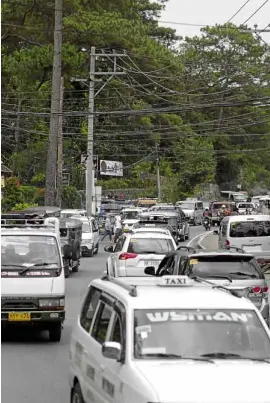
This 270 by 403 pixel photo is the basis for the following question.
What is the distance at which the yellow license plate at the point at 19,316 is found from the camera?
1446 cm

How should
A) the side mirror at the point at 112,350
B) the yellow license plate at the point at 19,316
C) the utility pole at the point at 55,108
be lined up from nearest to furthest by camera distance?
1. the side mirror at the point at 112,350
2. the yellow license plate at the point at 19,316
3. the utility pole at the point at 55,108

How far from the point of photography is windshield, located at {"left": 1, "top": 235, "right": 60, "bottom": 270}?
15227mm

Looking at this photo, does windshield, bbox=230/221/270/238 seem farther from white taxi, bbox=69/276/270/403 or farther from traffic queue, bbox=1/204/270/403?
white taxi, bbox=69/276/270/403

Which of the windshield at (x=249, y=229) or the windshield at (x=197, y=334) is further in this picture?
the windshield at (x=249, y=229)

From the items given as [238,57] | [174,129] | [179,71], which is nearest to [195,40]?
[238,57]

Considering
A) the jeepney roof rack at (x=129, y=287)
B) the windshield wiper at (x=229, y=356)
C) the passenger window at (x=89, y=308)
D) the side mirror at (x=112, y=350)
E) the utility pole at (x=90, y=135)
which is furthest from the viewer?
the utility pole at (x=90, y=135)

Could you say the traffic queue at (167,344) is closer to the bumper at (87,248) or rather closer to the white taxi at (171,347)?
the white taxi at (171,347)

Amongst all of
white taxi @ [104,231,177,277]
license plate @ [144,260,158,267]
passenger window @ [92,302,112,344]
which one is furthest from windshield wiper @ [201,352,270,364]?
license plate @ [144,260,158,267]

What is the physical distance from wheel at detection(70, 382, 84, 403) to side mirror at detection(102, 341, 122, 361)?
1.31 metres

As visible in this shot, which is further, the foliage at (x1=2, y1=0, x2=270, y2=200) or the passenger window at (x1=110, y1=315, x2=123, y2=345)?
the foliage at (x1=2, y1=0, x2=270, y2=200)

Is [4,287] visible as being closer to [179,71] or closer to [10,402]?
[10,402]

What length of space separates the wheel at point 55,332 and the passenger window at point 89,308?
5702 millimetres

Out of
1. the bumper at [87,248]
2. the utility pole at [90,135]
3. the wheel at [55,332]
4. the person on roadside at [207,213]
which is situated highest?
the utility pole at [90,135]

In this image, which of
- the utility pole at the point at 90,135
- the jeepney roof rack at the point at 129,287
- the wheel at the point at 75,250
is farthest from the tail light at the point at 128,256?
the utility pole at the point at 90,135
